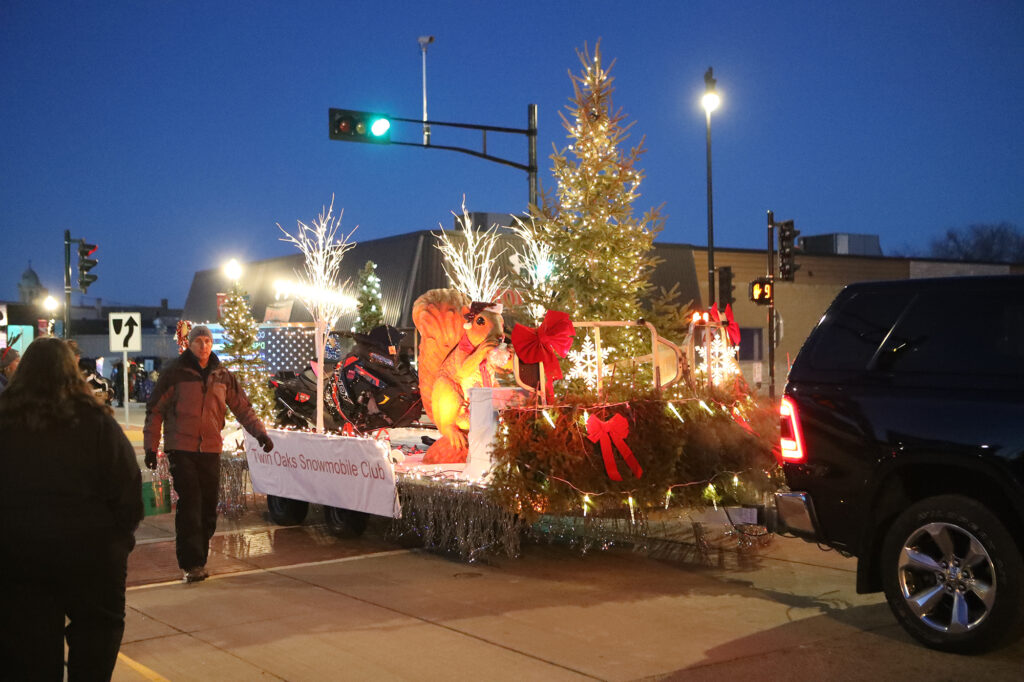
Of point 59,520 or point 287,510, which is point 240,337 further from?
point 59,520

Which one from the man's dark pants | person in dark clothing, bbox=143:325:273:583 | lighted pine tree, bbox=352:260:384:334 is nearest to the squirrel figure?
person in dark clothing, bbox=143:325:273:583

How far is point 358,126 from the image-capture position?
1688 cm

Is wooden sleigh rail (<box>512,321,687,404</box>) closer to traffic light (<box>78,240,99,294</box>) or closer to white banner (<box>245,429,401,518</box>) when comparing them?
white banner (<box>245,429,401,518</box>)

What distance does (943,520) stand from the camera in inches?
229

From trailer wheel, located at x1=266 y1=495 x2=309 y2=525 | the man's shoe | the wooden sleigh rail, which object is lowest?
the man's shoe

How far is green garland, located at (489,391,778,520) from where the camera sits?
8.15 meters

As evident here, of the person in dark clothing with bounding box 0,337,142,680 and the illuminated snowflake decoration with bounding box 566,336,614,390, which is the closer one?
the person in dark clothing with bounding box 0,337,142,680

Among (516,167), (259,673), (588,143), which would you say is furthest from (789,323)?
(259,673)

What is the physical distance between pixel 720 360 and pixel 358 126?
8586mm

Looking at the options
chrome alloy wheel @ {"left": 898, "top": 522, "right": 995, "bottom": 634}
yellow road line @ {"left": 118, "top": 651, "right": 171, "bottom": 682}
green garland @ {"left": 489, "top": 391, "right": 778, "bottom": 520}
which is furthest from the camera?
green garland @ {"left": 489, "top": 391, "right": 778, "bottom": 520}

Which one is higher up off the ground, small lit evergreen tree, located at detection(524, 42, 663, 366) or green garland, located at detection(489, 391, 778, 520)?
small lit evergreen tree, located at detection(524, 42, 663, 366)

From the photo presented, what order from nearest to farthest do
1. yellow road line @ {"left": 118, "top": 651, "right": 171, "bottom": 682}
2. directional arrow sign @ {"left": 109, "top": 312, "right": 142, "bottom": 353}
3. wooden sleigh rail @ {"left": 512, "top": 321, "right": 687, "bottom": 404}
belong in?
1. yellow road line @ {"left": 118, "top": 651, "right": 171, "bottom": 682}
2. wooden sleigh rail @ {"left": 512, "top": 321, "right": 687, "bottom": 404}
3. directional arrow sign @ {"left": 109, "top": 312, "right": 142, "bottom": 353}

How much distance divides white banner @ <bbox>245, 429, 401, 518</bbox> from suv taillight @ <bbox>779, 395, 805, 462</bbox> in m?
3.64

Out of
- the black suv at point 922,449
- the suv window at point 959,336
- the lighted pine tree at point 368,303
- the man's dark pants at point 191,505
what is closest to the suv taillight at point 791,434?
the black suv at point 922,449
